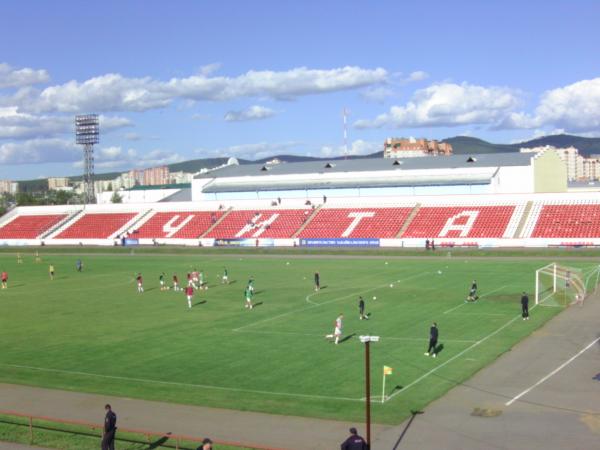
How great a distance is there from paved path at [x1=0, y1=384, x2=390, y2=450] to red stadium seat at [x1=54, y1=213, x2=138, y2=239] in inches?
3251

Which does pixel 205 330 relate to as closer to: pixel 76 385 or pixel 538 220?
pixel 76 385

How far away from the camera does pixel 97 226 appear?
111 meters

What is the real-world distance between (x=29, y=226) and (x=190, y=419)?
102 metres

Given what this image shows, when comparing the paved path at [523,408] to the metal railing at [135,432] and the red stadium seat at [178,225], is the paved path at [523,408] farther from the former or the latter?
the red stadium seat at [178,225]

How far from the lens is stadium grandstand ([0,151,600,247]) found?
83500mm

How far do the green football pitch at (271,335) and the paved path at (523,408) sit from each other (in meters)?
1.06

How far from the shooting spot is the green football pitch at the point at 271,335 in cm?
2681

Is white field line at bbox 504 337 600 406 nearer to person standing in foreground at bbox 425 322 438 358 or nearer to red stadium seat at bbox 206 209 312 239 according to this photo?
person standing in foreground at bbox 425 322 438 358

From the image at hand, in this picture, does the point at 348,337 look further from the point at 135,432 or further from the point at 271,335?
the point at 135,432

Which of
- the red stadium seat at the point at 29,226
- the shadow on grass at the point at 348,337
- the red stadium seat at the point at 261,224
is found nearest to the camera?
the shadow on grass at the point at 348,337

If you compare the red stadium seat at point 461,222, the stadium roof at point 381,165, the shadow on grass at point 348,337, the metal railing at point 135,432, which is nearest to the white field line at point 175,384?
the metal railing at point 135,432

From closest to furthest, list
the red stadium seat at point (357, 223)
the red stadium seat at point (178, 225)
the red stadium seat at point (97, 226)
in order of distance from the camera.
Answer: the red stadium seat at point (357, 223), the red stadium seat at point (178, 225), the red stadium seat at point (97, 226)

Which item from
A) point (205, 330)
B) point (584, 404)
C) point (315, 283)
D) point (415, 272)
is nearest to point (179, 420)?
point (584, 404)

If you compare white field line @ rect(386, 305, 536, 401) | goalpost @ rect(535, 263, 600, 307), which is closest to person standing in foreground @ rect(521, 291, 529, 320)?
white field line @ rect(386, 305, 536, 401)
